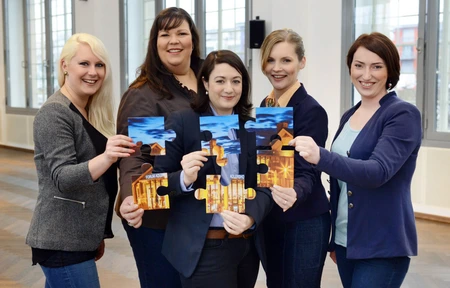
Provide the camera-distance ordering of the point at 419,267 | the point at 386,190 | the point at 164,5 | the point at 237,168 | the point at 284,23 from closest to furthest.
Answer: the point at 237,168 → the point at 386,190 → the point at 419,267 → the point at 284,23 → the point at 164,5

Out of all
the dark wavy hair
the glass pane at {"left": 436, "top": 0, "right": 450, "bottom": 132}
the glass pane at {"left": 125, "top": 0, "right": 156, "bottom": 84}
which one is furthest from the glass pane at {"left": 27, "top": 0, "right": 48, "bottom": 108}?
the dark wavy hair

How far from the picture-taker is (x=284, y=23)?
22.0ft

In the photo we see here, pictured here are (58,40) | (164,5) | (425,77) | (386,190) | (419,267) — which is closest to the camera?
(386,190)

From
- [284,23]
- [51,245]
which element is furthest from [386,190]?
[284,23]

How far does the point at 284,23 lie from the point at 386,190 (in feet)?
16.3

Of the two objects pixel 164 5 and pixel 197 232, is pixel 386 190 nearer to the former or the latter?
pixel 197 232

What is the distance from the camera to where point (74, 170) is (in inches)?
78.2

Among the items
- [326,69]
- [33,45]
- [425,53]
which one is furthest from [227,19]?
[33,45]

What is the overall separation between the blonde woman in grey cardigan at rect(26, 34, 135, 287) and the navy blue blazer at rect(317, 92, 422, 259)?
0.88 meters

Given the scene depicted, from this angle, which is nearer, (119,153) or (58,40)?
(119,153)

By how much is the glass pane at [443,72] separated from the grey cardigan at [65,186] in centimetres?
470

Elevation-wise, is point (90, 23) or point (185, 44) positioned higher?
point (90, 23)

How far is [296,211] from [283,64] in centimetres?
56

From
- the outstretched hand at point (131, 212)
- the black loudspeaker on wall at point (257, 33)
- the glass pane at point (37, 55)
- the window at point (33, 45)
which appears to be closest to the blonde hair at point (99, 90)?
the outstretched hand at point (131, 212)
